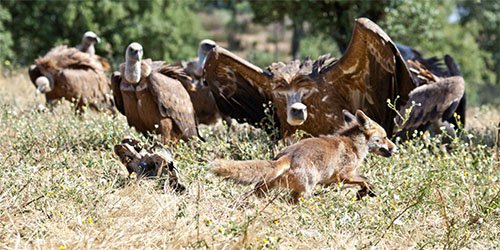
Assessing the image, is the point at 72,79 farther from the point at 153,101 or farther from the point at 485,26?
the point at 485,26

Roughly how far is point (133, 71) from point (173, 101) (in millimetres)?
572

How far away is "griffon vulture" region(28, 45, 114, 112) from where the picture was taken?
1130 centimetres

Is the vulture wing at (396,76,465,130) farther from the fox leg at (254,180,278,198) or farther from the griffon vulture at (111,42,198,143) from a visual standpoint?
the fox leg at (254,180,278,198)

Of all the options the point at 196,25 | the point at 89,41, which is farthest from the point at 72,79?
the point at 196,25

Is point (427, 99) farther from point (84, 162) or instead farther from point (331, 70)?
point (84, 162)

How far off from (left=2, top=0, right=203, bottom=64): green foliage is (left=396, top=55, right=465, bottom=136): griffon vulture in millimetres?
17215

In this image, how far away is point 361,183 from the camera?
6.47 m

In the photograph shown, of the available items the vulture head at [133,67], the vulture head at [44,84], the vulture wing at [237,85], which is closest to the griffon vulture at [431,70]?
the vulture wing at [237,85]

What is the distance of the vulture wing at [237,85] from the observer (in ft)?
28.1

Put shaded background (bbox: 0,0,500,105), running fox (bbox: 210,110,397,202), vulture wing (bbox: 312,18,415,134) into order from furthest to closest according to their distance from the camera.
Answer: shaded background (bbox: 0,0,500,105) < vulture wing (bbox: 312,18,415,134) < running fox (bbox: 210,110,397,202)

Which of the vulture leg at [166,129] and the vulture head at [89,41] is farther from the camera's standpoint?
the vulture head at [89,41]

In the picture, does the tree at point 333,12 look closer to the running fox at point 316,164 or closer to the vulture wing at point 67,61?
the vulture wing at point 67,61

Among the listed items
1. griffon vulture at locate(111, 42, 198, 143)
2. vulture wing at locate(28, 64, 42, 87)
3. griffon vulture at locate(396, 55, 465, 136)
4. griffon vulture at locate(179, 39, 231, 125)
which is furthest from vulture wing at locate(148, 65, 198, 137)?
vulture wing at locate(28, 64, 42, 87)

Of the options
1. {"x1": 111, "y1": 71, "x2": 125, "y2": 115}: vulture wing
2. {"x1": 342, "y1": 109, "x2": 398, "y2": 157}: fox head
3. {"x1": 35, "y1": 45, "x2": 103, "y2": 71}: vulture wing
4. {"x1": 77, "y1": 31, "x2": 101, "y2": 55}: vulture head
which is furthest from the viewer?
{"x1": 77, "y1": 31, "x2": 101, "y2": 55}: vulture head
